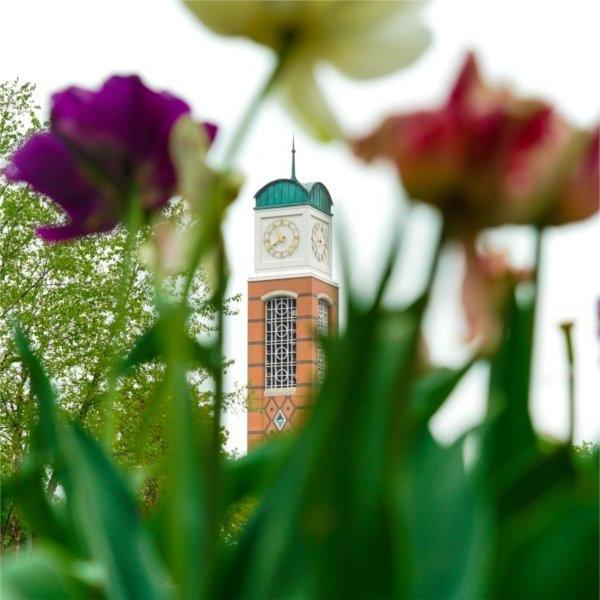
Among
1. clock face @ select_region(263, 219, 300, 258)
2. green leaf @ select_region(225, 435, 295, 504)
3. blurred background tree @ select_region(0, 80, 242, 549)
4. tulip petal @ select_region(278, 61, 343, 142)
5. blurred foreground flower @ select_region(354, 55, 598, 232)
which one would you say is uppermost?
clock face @ select_region(263, 219, 300, 258)

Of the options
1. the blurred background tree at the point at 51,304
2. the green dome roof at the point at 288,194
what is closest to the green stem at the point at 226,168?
the blurred background tree at the point at 51,304

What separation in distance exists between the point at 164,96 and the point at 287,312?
36.8 metres

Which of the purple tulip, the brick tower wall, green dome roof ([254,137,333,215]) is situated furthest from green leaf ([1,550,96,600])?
green dome roof ([254,137,333,215])

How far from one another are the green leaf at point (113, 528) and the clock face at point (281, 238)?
37.3 meters

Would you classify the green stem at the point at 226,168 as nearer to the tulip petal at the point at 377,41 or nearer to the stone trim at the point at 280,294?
the tulip petal at the point at 377,41

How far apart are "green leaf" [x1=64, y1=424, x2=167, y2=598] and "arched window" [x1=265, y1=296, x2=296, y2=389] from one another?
34.3 meters

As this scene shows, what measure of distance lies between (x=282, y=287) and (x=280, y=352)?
2491 mm

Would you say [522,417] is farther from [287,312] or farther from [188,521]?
[287,312]

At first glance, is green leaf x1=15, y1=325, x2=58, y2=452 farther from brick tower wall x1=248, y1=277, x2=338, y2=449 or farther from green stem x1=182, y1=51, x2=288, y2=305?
brick tower wall x1=248, y1=277, x2=338, y2=449

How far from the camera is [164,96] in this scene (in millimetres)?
401

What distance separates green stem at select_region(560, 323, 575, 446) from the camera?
402mm

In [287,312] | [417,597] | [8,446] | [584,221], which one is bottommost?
[417,597]

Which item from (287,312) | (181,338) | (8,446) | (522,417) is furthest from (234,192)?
(287,312)

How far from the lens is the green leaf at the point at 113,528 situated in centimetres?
31
